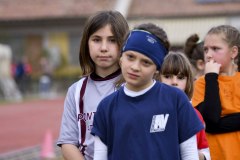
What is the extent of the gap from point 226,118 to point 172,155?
118 cm

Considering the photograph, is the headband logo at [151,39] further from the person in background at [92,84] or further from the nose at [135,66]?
the person in background at [92,84]

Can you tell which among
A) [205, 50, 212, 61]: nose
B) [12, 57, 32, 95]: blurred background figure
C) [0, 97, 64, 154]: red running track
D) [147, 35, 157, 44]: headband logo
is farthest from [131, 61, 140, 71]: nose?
[12, 57, 32, 95]: blurred background figure

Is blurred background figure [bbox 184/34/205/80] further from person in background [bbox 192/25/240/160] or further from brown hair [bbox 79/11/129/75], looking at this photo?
brown hair [bbox 79/11/129/75]

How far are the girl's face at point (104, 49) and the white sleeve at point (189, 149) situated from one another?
28.4 inches

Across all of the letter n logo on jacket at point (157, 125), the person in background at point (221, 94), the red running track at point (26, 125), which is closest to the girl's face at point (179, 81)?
the person in background at point (221, 94)

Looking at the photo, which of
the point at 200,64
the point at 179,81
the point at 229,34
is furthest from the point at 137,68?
the point at 200,64

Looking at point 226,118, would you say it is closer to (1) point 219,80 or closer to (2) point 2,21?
(1) point 219,80

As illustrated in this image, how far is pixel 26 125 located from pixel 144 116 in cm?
1538

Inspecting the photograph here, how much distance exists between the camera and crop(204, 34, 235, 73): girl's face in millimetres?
4566

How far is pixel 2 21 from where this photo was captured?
39000mm

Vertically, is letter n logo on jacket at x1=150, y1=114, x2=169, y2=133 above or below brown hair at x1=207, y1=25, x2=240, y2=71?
below

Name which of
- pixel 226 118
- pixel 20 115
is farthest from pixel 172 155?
pixel 20 115

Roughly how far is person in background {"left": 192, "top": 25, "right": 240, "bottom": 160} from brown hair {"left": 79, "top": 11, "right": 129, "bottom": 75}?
817mm

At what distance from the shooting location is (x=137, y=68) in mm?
3314
